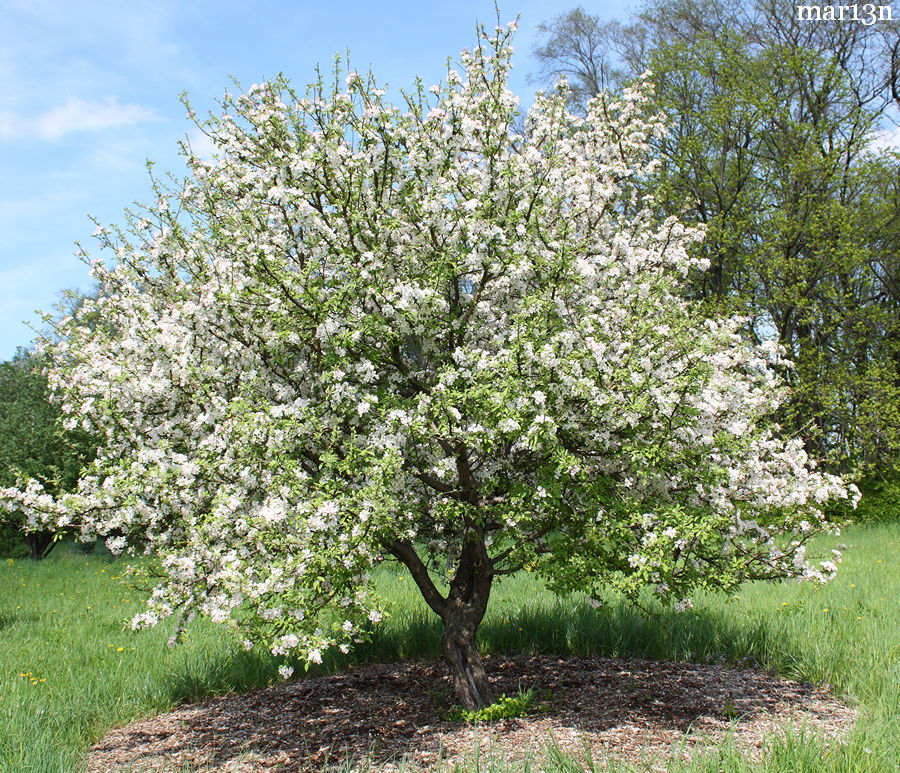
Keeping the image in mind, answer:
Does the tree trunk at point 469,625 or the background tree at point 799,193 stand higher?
the background tree at point 799,193

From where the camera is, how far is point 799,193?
26125 millimetres

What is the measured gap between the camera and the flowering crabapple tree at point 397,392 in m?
6.39

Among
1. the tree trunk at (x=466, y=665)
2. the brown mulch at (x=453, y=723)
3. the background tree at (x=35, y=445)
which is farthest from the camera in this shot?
the background tree at (x=35, y=445)

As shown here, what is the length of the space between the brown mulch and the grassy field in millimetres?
308

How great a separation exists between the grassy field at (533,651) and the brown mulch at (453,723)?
0.31m

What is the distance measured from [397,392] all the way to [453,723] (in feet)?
11.7

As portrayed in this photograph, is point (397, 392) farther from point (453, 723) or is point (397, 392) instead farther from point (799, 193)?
point (799, 193)

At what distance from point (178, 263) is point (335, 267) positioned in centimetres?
202

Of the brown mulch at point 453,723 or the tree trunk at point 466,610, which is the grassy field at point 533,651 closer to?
the brown mulch at point 453,723

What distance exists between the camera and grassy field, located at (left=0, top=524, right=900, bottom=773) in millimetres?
6742

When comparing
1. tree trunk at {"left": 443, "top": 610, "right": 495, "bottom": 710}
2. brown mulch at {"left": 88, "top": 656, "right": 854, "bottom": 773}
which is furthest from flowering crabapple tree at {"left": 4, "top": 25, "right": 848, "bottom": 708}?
brown mulch at {"left": 88, "top": 656, "right": 854, "bottom": 773}

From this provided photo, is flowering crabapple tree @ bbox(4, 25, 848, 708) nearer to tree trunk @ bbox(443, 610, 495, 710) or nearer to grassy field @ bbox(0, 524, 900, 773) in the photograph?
tree trunk @ bbox(443, 610, 495, 710)

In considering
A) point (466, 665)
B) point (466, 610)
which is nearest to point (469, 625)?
point (466, 610)

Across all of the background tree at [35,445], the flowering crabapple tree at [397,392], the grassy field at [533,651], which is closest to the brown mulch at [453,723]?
the grassy field at [533,651]
